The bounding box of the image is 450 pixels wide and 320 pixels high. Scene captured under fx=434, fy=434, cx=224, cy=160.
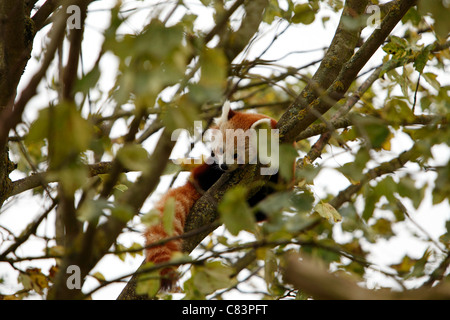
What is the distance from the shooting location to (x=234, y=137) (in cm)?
410

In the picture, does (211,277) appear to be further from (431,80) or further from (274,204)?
(431,80)

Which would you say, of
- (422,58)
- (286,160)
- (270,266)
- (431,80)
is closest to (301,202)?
(286,160)

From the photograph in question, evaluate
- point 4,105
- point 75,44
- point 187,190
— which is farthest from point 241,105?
point 75,44

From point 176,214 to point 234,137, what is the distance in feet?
4.30

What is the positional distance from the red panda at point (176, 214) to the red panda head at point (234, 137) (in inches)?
8.3

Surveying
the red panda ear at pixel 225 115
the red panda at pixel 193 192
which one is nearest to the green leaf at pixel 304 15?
the red panda at pixel 193 192

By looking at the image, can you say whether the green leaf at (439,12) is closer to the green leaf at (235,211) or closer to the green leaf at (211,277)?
the green leaf at (235,211)

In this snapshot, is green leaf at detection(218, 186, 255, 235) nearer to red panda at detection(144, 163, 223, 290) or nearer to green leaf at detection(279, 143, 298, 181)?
green leaf at detection(279, 143, 298, 181)

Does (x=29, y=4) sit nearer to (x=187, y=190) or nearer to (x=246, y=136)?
(x=187, y=190)

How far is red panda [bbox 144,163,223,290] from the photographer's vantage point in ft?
8.58

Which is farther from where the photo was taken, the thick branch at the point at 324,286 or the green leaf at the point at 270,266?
the green leaf at the point at 270,266

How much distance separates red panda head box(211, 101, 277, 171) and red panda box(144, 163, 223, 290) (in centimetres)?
21

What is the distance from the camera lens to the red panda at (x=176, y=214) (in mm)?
2615
